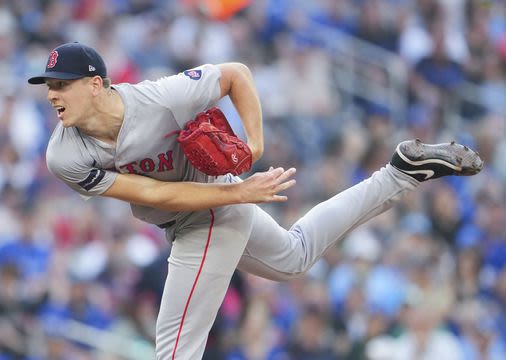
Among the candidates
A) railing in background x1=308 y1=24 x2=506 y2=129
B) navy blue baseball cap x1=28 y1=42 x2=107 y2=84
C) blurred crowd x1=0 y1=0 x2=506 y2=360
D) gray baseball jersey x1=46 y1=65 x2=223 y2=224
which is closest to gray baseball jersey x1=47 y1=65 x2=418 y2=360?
gray baseball jersey x1=46 y1=65 x2=223 y2=224

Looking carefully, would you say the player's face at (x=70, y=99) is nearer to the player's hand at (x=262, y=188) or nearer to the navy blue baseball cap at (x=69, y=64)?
the navy blue baseball cap at (x=69, y=64)

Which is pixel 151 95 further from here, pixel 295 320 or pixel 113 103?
pixel 295 320

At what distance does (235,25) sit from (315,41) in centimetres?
92

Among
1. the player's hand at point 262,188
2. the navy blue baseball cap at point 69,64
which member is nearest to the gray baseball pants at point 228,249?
the player's hand at point 262,188

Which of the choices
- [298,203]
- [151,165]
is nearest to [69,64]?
[151,165]

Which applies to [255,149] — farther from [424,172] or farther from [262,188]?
[424,172]

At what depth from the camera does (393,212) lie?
10562 mm

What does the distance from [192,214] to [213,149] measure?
0.54 metres

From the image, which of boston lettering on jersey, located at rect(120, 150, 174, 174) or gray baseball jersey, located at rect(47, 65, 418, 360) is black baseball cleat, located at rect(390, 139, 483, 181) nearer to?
gray baseball jersey, located at rect(47, 65, 418, 360)

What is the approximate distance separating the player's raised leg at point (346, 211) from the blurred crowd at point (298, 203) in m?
2.33

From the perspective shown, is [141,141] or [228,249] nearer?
[141,141]

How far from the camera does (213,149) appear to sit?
546cm

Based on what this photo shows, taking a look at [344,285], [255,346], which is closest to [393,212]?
[344,285]

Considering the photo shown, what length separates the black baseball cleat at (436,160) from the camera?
6.02 metres
